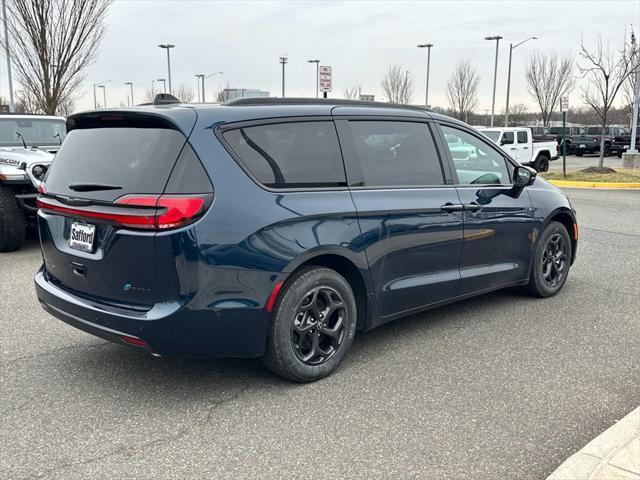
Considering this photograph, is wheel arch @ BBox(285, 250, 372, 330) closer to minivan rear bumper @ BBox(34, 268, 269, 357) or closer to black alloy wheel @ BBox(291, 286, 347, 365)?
black alloy wheel @ BBox(291, 286, 347, 365)

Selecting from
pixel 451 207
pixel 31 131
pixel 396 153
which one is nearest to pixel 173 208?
pixel 396 153

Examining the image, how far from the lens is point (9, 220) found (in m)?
7.77

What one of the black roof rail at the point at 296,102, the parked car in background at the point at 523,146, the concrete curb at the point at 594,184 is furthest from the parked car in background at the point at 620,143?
the black roof rail at the point at 296,102

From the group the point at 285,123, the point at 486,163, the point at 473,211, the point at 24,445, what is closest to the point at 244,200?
the point at 285,123

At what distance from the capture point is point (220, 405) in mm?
3604

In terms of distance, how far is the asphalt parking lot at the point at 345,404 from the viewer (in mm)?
2988

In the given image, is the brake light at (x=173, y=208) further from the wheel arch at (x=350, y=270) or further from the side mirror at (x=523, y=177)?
the side mirror at (x=523, y=177)

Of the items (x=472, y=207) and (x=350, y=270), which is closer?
(x=350, y=270)

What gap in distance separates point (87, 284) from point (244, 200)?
1.06 metres

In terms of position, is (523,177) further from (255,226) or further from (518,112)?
(518,112)

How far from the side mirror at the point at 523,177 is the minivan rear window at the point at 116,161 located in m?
3.06

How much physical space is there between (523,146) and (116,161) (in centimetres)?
2003

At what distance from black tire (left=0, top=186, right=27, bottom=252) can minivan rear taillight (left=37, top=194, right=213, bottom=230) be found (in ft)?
16.6

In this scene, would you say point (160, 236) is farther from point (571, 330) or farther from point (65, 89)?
point (65, 89)
